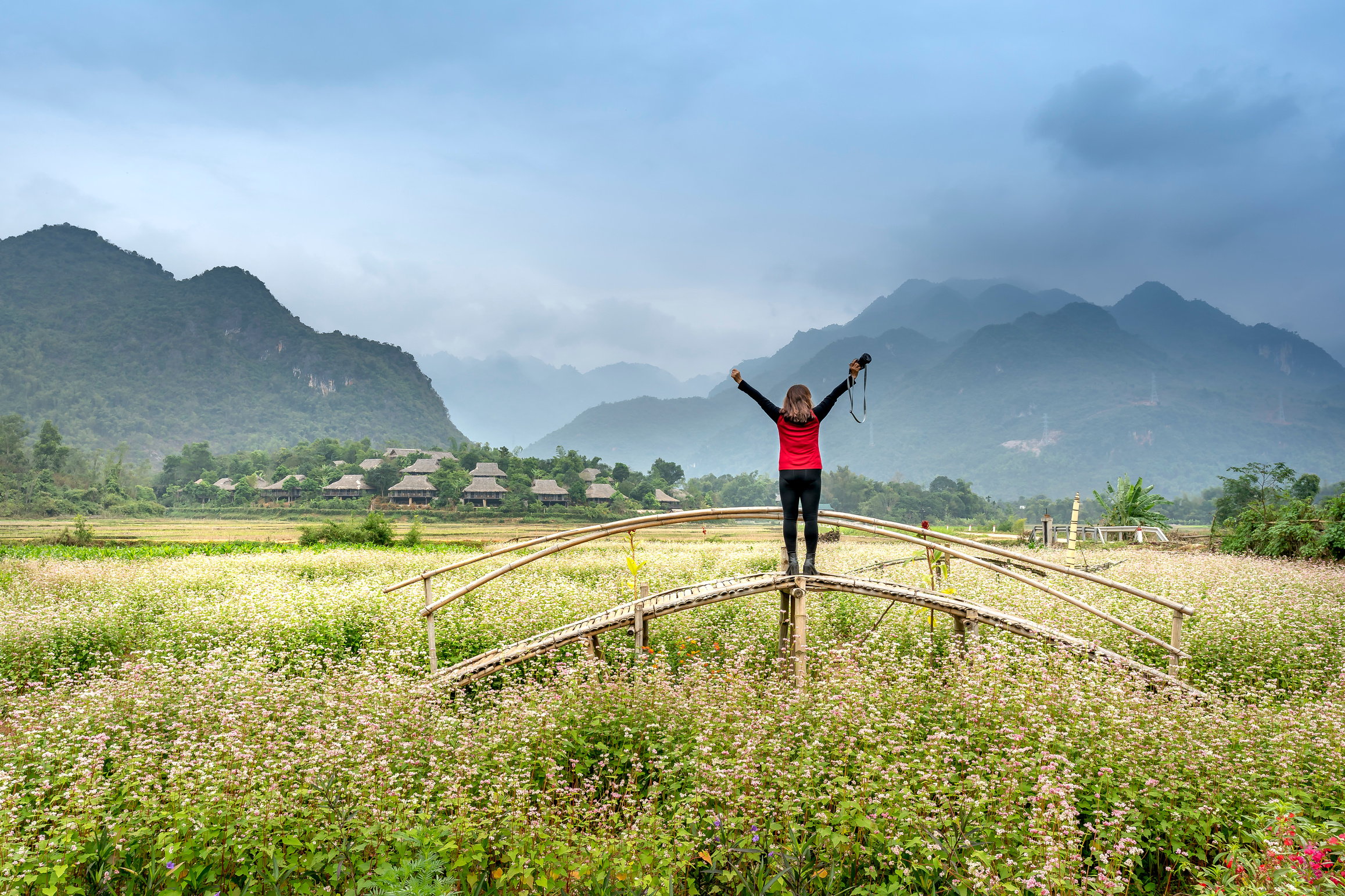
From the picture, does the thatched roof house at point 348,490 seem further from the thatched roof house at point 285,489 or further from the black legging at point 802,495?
the black legging at point 802,495

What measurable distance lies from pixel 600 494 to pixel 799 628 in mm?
74163

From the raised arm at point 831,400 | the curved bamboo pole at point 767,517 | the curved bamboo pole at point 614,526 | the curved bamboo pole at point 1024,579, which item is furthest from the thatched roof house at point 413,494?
the curved bamboo pole at point 1024,579

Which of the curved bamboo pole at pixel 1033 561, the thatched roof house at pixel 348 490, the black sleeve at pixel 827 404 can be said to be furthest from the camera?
the thatched roof house at pixel 348 490

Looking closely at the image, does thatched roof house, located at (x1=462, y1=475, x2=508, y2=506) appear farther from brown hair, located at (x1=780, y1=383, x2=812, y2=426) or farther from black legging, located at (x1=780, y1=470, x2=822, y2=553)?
brown hair, located at (x1=780, y1=383, x2=812, y2=426)

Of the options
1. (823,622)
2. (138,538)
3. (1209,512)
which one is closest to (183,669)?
(823,622)

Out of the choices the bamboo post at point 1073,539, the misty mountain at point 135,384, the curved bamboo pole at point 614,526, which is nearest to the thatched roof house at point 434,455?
the misty mountain at point 135,384

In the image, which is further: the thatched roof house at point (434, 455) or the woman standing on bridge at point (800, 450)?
the thatched roof house at point (434, 455)

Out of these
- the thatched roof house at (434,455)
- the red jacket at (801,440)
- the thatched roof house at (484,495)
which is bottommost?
the thatched roof house at (484,495)

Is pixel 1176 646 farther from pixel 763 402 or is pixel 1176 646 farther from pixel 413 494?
pixel 413 494

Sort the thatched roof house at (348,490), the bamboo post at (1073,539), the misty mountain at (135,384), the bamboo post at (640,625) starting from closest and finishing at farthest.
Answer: the bamboo post at (640,625)
the bamboo post at (1073,539)
the thatched roof house at (348,490)
the misty mountain at (135,384)

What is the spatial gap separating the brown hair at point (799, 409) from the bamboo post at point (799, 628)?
184 centimetres

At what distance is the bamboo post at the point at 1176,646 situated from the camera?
7.42 meters

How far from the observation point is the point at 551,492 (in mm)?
80875

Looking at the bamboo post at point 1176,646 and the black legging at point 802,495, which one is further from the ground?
the black legging at point 802,495
